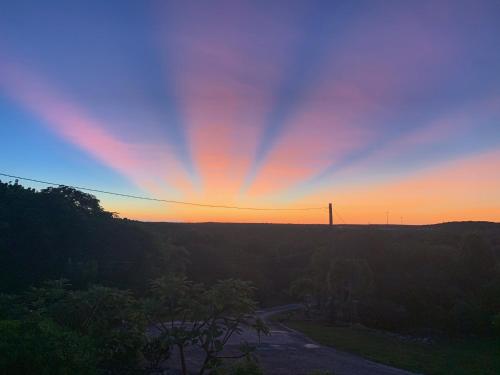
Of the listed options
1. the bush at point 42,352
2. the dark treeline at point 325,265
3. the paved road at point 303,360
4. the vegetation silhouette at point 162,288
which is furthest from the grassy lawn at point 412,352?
the bush at point 42,352

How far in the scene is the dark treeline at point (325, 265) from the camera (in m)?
29.9

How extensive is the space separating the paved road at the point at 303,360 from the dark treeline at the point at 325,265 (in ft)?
28.9

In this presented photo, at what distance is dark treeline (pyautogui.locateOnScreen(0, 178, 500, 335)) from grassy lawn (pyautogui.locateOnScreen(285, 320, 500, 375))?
9.17ft

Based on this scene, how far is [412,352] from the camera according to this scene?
20.3m

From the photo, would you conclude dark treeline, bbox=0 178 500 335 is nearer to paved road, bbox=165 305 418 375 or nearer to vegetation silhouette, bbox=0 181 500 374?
vegetation silhouette, bbox=0 181 500 374

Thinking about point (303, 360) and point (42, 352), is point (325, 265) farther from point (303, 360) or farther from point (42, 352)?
point (42, 352)

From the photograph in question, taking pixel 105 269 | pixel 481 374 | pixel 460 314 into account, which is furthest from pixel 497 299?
pixel 105 269

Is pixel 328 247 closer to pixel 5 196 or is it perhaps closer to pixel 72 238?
pixel 72 238

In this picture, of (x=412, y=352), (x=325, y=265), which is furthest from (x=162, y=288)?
(x=325, y=265)

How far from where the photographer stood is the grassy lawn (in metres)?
16.8

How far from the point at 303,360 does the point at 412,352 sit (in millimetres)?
6090

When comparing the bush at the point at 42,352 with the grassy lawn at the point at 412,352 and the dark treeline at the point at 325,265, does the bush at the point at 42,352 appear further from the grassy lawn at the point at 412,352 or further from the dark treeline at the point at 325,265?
the dark treeline at the point at 325,265

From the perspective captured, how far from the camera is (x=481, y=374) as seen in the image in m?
16.1

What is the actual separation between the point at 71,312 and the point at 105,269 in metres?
22.5
